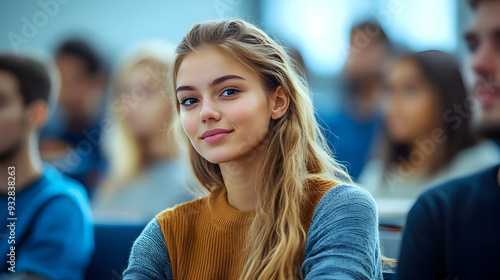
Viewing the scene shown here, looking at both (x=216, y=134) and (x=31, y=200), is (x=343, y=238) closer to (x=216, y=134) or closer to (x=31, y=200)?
(x=216, y=134)

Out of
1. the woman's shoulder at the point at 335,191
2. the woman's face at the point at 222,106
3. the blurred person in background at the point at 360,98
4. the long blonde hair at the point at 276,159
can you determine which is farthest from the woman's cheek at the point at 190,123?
the blurred person in background at the point at 360,98

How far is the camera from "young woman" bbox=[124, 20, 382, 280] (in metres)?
0.89

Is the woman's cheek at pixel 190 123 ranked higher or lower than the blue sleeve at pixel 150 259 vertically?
higher

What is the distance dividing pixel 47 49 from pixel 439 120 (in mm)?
2133

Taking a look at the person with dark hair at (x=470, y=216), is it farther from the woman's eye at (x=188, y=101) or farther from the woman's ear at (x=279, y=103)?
the woman's eye at (x=188, y=101)

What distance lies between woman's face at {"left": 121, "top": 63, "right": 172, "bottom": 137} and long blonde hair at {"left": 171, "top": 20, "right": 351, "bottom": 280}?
43.0 inches

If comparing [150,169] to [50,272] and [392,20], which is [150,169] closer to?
[50,272]

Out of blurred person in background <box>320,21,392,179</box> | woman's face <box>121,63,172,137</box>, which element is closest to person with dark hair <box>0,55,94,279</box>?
woman's face <box>121,63,172,137</box>

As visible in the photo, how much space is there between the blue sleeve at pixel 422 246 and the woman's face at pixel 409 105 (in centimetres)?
90

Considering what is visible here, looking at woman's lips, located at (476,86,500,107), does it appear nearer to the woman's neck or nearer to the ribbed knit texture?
the ribbed knit texture

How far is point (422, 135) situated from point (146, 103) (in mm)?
1144

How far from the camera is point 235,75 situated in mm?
966

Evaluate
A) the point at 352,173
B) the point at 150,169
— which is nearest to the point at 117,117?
the point at 150,169

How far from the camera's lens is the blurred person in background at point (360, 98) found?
1.96 metres
